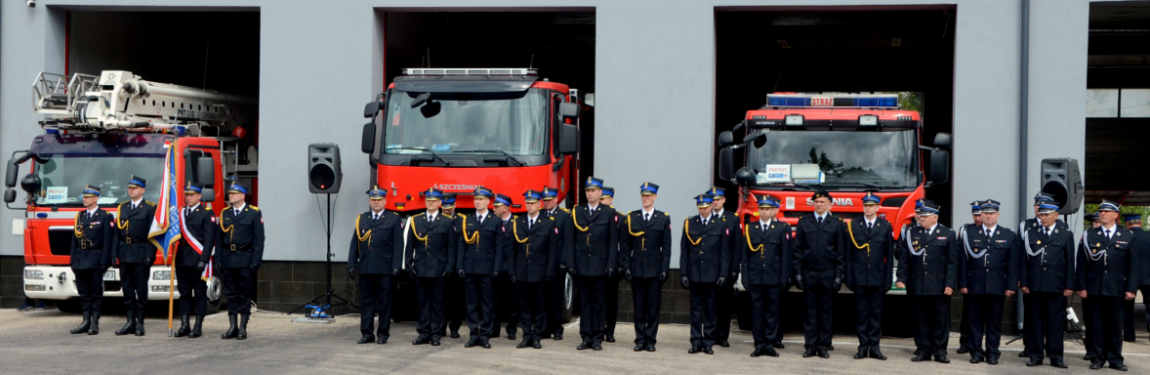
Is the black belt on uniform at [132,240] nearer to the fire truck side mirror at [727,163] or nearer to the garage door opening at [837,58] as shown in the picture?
the fire truck side mirror at [727,163]

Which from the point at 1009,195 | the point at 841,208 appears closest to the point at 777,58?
the point at 1009,195

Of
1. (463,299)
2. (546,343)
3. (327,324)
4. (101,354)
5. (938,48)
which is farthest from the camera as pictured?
(938,48)

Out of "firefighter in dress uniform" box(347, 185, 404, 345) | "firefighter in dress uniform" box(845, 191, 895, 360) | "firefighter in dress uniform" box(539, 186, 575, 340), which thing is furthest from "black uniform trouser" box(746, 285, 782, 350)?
"firefighter in dress uniform" box(347, 185, 404, 345)

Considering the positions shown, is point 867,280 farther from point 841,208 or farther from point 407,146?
point 407,146

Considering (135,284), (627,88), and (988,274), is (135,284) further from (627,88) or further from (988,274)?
(988,274)

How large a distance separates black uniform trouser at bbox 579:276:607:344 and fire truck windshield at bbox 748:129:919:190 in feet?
7.07

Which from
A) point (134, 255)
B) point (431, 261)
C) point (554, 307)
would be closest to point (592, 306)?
point (554, 307)

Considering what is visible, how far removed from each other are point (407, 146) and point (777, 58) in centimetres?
1222

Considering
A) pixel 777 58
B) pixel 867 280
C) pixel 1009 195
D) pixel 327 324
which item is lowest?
pixel 327 324

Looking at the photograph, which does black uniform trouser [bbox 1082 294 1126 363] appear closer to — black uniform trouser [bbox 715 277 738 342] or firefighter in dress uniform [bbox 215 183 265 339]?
black uniform trouser [bbox 715 277 738 342]

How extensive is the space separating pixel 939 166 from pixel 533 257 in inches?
168

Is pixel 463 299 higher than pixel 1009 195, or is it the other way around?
pixel 1009 195

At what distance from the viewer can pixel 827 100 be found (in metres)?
12.4

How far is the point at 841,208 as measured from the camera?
11555 mm
